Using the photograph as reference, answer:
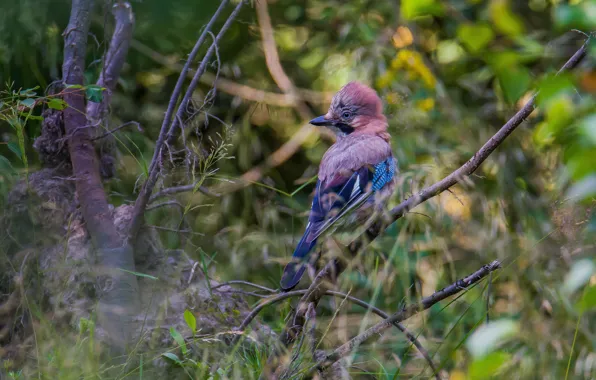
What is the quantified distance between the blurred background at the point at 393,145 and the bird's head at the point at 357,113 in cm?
25

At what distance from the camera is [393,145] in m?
4.33

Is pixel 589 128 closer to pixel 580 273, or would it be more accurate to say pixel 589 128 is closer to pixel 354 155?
pixel 580 273

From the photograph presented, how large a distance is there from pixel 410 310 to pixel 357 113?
167 centimetres

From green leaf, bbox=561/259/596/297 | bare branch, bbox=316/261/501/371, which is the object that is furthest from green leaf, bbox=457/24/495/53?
bare branch, bbox=316/261/501/371

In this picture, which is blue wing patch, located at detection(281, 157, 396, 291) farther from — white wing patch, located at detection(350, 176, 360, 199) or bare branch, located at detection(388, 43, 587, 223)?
bare branch, located at detection(388, 43, 587, 223)

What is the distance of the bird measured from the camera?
3.02m

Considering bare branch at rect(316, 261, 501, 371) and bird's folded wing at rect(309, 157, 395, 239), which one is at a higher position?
bare branch at rect(316, 261, 501, 371)

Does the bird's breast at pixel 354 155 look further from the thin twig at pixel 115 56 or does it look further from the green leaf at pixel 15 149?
the green leaf at pixel 15 149

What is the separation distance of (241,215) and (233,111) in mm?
701

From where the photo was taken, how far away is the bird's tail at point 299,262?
2.73m

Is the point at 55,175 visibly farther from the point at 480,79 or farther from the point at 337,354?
the point at 480,79

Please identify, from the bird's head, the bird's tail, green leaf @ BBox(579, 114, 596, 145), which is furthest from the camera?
the bird's head

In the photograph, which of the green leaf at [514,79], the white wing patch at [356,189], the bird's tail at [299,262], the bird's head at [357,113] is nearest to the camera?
the green leaf at [514,79]

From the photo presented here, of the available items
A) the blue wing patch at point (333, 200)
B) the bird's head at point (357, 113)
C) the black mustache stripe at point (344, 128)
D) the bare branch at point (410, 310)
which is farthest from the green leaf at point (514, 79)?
the black mustache stripe at point (344, 128)
